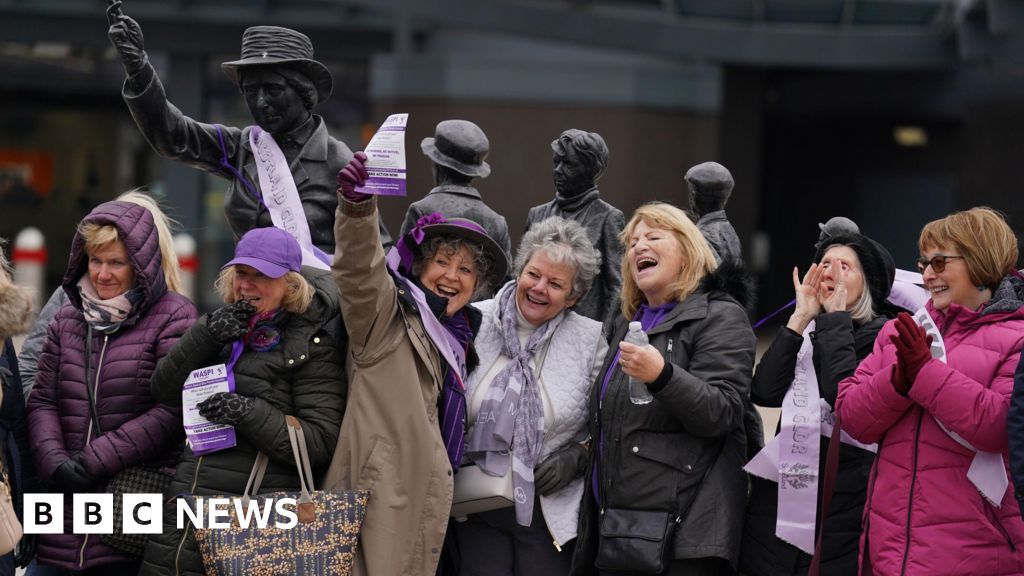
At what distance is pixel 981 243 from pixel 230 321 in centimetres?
231

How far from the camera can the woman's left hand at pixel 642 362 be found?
3988mm

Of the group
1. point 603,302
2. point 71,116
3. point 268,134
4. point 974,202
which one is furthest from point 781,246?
point 268,134

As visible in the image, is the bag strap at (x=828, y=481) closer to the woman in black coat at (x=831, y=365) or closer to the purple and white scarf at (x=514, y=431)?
the woman in black coat at (x=831, y=365)

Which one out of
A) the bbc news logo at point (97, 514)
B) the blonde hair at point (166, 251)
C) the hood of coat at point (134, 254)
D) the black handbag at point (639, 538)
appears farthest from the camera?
the blonde hair at point (166, 251)

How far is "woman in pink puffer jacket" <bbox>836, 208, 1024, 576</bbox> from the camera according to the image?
149 inches

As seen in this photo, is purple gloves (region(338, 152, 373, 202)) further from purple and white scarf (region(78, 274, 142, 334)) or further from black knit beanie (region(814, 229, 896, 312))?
black knit beanie (region(814, 229, 896, 312))

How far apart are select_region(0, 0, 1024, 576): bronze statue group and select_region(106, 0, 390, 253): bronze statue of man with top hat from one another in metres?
0.02

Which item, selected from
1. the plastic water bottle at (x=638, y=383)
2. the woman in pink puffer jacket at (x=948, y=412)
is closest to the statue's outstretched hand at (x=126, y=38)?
the plastic water bottle at (x=638, y=383)

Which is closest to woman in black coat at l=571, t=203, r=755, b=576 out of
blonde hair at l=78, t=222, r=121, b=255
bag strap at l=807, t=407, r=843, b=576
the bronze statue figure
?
bag strap at l=807, t=407, r=843, b=576

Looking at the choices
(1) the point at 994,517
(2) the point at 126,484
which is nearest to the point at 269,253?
(2) the point at 126,484

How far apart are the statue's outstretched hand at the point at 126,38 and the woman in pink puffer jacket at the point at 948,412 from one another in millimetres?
2657

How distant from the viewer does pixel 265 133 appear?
4938 mm

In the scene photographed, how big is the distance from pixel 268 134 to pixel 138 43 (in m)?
0.59

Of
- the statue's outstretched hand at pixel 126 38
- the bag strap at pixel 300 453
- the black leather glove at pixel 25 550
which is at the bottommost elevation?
the black leather glove at pixel 25 550
